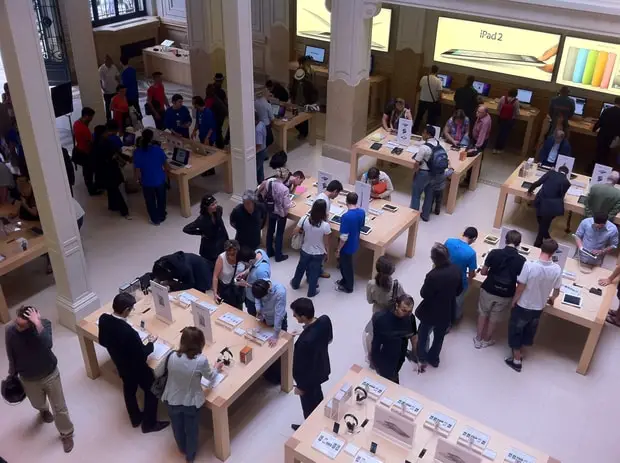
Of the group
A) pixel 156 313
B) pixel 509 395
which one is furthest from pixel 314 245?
pixel 509 395

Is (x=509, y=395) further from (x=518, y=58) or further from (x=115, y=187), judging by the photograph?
(x=518, y=58)

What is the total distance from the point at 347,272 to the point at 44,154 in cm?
347

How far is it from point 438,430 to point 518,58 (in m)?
8.26

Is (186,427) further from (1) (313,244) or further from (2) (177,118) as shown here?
(2) (177,118)

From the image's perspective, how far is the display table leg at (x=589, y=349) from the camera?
6.11 meters

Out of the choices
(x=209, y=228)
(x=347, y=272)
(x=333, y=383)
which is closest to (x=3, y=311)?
(x=209, y=228)

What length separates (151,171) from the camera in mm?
8312

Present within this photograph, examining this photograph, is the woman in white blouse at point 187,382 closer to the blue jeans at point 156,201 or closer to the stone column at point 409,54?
the blue jeans at point 156,201

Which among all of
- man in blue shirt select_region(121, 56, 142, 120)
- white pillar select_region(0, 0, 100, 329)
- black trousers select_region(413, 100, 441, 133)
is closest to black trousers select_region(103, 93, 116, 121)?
man in blue shirt select_region(121, 56, 142, 120)

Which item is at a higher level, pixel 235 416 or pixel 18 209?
pixel 18 209

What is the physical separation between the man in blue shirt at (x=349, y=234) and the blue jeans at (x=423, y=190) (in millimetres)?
1714

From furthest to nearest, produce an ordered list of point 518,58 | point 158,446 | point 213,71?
1. point 213,71
2. point 518,58
3. point 158,446

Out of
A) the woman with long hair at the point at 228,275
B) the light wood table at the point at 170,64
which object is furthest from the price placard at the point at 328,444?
the light wood table at the point at 170,64

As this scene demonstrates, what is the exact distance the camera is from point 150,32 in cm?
1487
